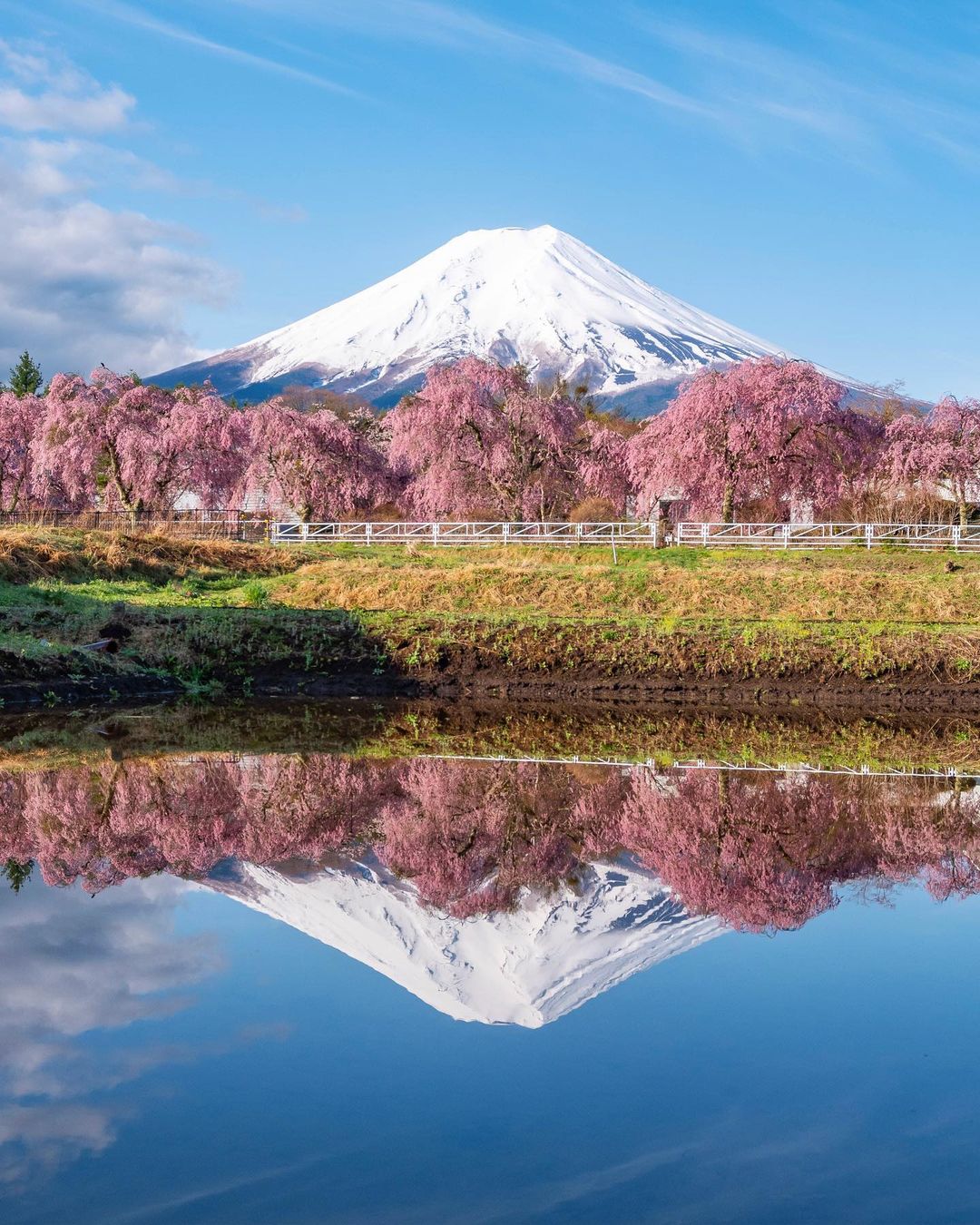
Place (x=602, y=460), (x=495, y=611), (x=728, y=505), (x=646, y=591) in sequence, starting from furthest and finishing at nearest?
(x=602, y=460), (x=728, y=505), (x=646, y=591), (x=495, y=611)

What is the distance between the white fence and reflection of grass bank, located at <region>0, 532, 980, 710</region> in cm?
852

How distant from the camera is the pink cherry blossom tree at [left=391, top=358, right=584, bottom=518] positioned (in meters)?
44.2

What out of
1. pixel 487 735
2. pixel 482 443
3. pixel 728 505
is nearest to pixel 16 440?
pixel 482 443

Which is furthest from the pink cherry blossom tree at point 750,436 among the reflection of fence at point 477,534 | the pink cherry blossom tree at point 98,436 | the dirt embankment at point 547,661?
the dirt embankment at point 547,661

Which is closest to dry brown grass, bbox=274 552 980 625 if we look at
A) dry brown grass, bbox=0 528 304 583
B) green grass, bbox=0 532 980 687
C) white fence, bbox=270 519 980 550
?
green grass, bbox=0 532 980 687

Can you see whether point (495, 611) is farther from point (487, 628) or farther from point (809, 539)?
point (809, 539)

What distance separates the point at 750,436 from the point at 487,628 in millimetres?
22327

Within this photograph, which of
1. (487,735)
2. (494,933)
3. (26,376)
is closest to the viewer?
(494,933)

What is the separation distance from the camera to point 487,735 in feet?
51.6

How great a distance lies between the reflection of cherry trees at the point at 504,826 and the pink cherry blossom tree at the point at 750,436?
2915 centimetres

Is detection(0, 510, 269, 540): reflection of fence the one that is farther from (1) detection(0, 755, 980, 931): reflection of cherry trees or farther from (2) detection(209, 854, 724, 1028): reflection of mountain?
(2) detection(209, 854, 724, 1028): reflection of mountain

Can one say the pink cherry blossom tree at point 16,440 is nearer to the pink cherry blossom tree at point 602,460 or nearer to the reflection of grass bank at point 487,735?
the pink cherry blossom tree at point 602,460

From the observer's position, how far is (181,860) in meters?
8.88

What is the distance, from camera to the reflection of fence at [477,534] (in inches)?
1430
